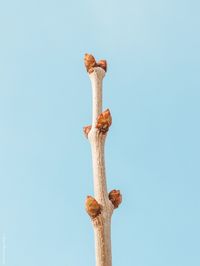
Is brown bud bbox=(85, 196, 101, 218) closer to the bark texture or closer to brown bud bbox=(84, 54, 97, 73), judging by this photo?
the bark texture

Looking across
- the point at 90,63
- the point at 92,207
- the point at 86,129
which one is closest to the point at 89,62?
the point at 90,63

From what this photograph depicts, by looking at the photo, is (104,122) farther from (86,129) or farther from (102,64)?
(102,64)

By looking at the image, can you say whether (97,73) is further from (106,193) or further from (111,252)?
(111,252)

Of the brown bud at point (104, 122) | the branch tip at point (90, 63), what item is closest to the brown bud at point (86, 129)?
the brown bud at point (104, 122)

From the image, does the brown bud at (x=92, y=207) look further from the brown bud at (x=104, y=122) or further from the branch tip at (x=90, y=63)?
the branch tip at (x=90, y=63)

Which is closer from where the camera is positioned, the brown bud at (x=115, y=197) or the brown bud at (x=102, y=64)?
the brown bud at (x=115, y=197)

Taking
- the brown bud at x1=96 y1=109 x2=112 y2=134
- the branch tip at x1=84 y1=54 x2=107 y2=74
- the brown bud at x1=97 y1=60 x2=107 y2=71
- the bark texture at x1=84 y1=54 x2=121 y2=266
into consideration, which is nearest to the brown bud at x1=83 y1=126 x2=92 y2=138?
the bark texture at x1=84 y1=54 x2=121 y2=266
